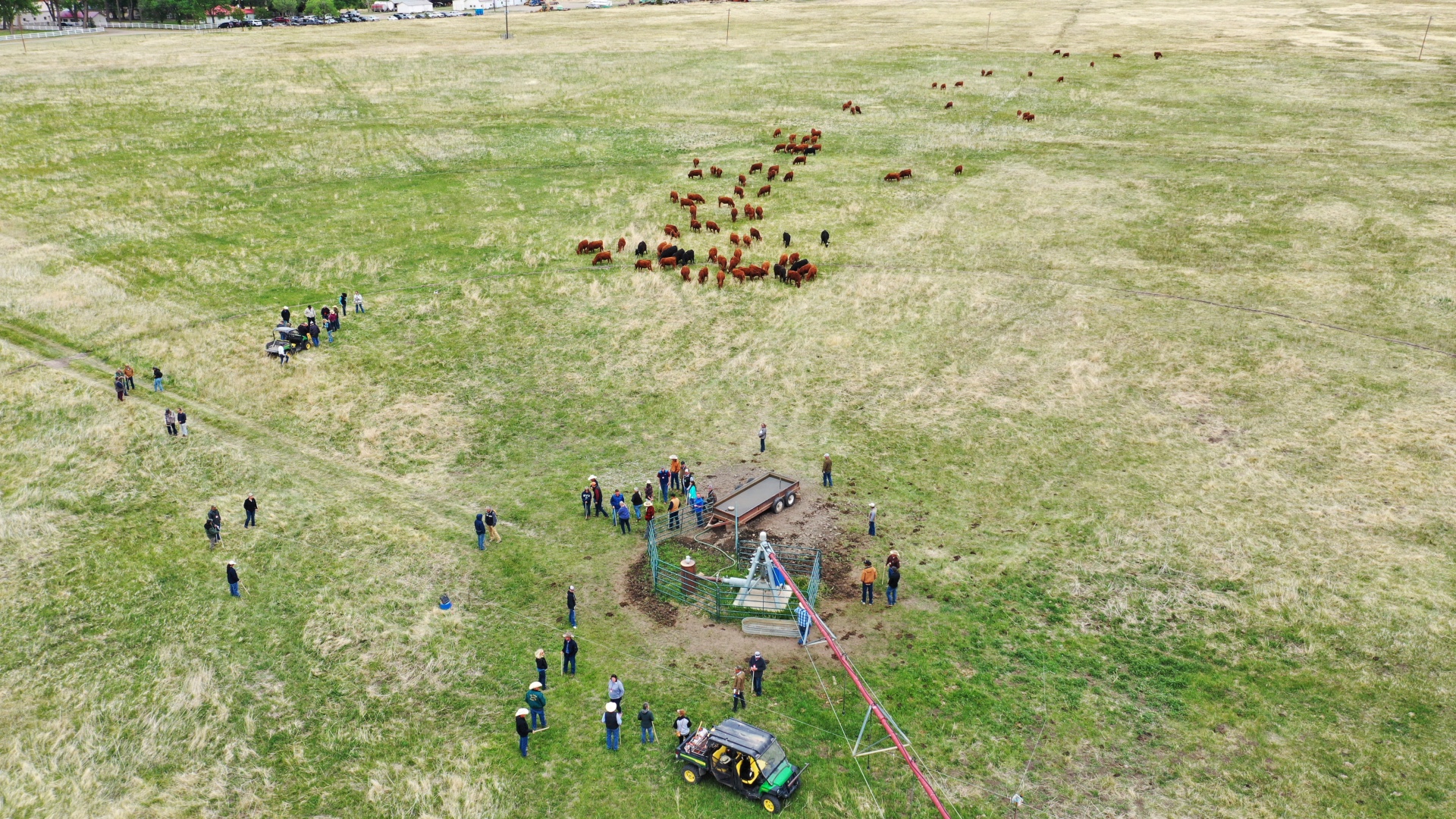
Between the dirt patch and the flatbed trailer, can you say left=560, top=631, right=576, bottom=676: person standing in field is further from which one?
the flatbed trailer

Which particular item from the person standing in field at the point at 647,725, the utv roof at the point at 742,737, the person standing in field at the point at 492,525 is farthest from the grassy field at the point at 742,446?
the utv roof at the point at 742,737

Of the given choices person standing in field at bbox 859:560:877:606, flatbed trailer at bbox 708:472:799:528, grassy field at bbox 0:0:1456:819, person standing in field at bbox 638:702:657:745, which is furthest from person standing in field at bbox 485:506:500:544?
person standing in field at bbox 859:560:877:606

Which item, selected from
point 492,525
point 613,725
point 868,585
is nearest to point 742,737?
point 613,725

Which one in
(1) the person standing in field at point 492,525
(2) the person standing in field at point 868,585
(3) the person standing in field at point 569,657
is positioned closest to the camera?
(3) the person standing in field at point 569,657

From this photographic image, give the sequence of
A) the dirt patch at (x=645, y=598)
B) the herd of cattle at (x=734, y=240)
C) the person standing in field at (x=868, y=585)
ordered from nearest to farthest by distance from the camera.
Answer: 1. the person standing in field at (x=868, y=585)
2. the dirt patch at (x=645, y=598)
3. the herd of cattle at (x=734, y=240)

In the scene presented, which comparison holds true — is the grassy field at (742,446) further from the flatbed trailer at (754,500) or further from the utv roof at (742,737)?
the flatbed trailer at (754,500)

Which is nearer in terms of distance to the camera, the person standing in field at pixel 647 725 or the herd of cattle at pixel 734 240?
the person standing in field at pixel 647 725

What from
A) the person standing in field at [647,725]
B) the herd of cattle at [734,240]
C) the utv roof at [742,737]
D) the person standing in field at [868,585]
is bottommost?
the person standing in field at [647,725]
